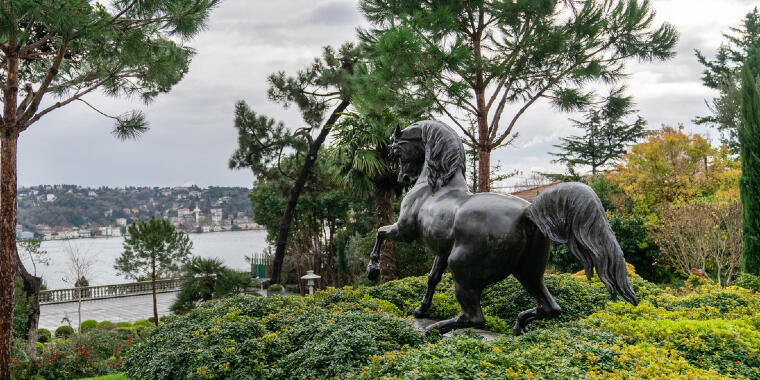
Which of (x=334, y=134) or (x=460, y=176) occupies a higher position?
(x=334, y=134)

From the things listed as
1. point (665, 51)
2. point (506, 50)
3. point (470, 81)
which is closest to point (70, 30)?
point (470, 81)

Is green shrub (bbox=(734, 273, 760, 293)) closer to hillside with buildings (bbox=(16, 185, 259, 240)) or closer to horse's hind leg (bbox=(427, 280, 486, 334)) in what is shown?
horse's hind leg (bbox=(427, 280, 486, 334))

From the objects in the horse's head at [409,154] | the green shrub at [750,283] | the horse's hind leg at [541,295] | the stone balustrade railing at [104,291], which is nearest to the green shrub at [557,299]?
the horse's hind leg at [541,295]

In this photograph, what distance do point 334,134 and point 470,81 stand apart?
385cm

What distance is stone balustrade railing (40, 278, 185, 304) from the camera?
951 inches

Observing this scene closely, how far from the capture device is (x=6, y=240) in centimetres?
759

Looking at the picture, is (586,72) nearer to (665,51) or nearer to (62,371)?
(665,51)

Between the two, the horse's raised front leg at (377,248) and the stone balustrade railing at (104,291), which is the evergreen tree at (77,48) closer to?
the horse's raised front leg at (377,248)

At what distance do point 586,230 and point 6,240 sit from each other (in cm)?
887

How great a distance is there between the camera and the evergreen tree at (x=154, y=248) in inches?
587

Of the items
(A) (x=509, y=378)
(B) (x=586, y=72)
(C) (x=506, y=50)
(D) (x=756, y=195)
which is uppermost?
(C) (x=506, y=50)

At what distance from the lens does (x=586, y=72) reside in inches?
393

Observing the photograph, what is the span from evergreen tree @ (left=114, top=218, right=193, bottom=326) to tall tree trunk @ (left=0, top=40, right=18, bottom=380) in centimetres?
722

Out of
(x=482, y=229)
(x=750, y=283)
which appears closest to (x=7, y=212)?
(x=482, y=229)
